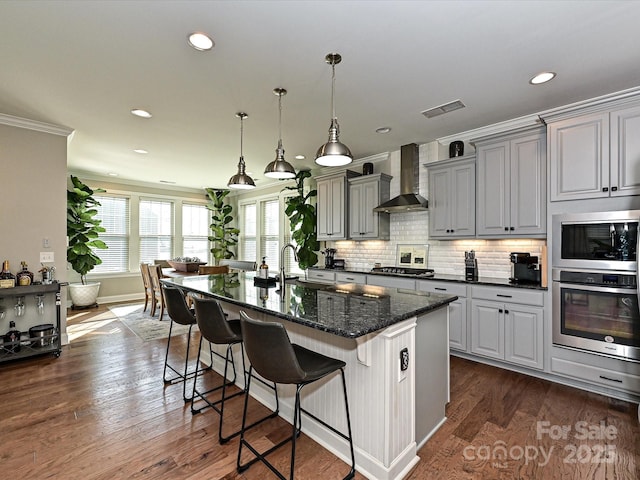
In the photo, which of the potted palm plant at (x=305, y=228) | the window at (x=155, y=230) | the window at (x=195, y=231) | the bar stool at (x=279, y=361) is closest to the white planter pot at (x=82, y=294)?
Result: the window at (x=155, y=230)

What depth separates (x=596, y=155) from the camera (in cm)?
277

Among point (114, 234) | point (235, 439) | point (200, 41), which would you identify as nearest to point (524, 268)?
point (235, 439)

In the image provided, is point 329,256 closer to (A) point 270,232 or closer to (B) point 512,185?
(A) point 270,232

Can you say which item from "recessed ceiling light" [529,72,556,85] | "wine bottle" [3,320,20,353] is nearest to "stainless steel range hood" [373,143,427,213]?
"recessed ceiling light" [529,72,556,85]

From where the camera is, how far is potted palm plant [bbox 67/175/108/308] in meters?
5.96

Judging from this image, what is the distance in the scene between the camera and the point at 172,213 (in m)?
7.94

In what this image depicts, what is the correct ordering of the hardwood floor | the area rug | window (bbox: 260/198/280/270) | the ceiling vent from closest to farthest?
the hardwood floor
the ceiling vent
the area rug
window (bbox: 260/198/280/270)

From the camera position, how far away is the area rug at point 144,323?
4590 millimetres

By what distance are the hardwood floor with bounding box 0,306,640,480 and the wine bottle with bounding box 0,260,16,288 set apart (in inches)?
36.9

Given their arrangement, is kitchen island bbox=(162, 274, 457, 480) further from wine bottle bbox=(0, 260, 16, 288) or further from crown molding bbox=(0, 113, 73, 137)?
crown molding bbox=(0, 113, 73, 137)

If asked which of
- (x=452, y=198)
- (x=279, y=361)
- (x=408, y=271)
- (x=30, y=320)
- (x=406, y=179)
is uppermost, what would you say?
(x=406, y=179)

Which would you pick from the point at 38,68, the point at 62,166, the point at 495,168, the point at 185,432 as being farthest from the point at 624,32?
the point at 62,166

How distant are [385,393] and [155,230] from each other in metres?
7.48

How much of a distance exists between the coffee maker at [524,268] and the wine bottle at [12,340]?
5.53m
